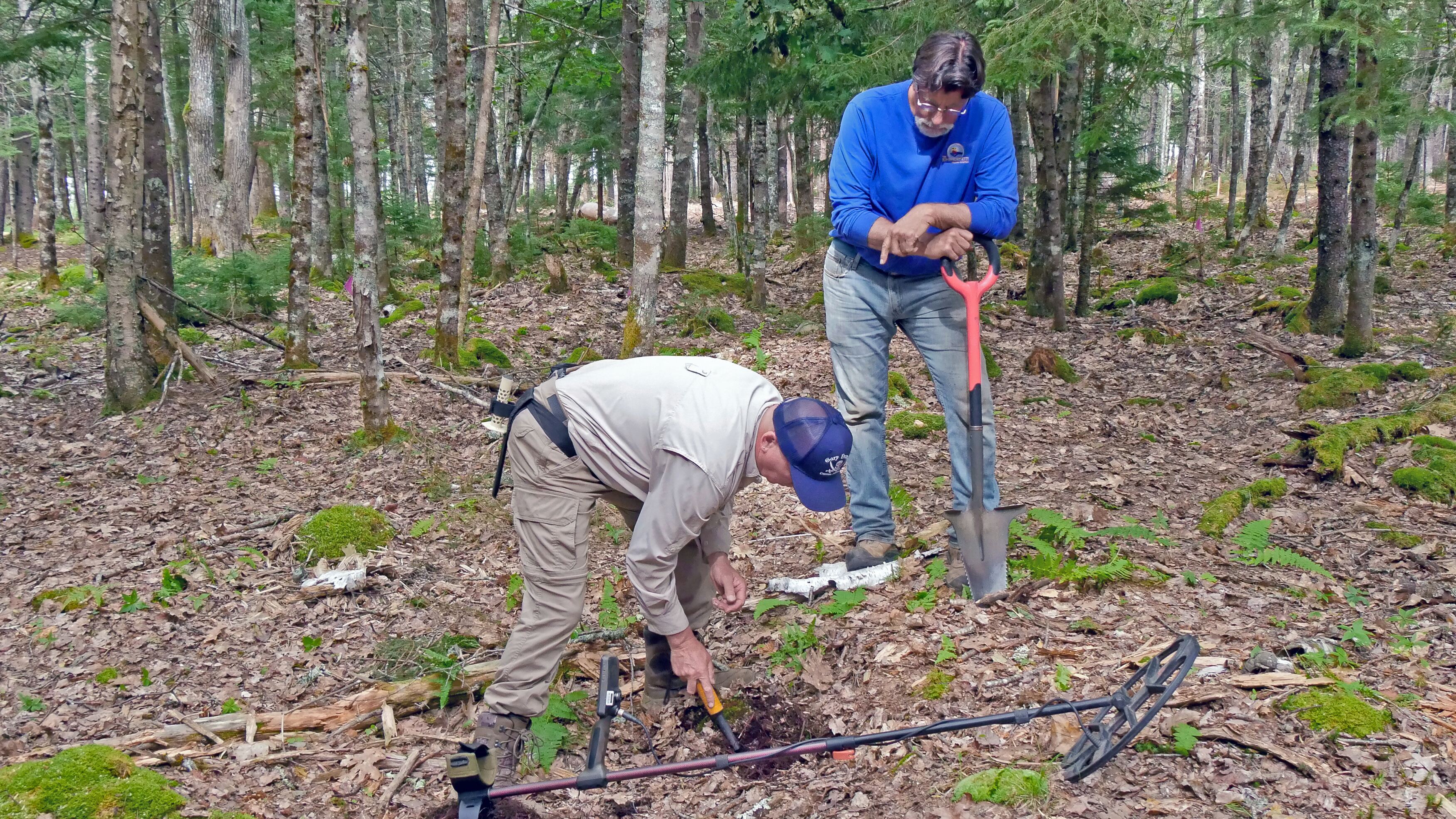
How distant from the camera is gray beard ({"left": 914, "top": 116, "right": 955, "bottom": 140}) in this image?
4.24 m

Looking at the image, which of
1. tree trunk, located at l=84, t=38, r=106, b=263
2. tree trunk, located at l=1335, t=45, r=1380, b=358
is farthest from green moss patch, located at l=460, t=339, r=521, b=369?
tree trunk, located at l=1335, t=45, r=1380, b=358

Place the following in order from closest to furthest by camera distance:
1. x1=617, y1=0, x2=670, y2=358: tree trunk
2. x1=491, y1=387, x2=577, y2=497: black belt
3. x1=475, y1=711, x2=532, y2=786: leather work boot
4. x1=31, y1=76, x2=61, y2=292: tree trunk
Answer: x1=491, y1=387, x2=577, y2=497: black belt, x1=475, y1=711, x2=532, y2=786: leather work boot, x1=617, y1=0, x2=670, y2=358: tree trunk, x1=31, y1=76, x2=61, y2=292: tree trunk

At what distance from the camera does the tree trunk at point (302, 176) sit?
28.1 ft

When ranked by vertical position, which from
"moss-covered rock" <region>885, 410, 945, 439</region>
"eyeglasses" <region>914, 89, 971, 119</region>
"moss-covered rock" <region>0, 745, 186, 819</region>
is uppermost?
"eyeglasses" <region>914, 89, 971, 119</region>

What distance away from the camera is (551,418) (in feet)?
11.4

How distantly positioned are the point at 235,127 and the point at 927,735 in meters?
19.8

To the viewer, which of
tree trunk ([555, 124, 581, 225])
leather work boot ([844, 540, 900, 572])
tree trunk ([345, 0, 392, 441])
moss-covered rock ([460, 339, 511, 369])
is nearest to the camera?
leather work boot ([844, 540, 900, 572])

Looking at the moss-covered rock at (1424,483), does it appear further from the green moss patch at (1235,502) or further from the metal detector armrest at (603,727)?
the metal detector armrest at (603,727)

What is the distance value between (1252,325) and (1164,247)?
27.4 ft

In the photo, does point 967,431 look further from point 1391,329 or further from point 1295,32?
point 1391,329

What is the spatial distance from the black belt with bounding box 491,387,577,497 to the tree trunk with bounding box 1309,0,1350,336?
27.7 feet

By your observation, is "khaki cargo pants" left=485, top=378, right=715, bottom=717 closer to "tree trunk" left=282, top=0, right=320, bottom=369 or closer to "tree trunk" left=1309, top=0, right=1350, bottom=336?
"tree trunk" left=282, top=0, right=320, bottom=369

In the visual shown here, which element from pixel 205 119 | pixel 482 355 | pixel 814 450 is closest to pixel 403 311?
pixel 482 355

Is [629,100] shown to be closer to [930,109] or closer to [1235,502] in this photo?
[930,109]
